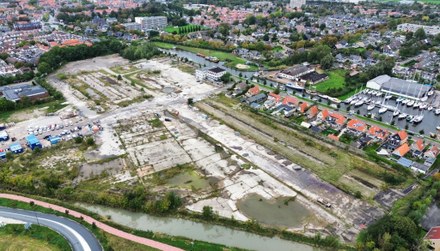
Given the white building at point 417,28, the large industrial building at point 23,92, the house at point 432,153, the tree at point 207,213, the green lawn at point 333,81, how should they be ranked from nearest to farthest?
the tree at point 207,213
the house at point 432,153
the large industrial building at point 23,92
the green lawn at point 333,81
the white building at point 417,28

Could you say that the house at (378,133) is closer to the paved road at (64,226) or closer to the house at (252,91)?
the house at (252,91)

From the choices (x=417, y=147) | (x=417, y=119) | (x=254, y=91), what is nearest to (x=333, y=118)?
(x=417, y=147)

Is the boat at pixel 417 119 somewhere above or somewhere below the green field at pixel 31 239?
above

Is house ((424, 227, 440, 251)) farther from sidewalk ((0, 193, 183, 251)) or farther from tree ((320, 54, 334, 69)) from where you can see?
tree ((320, 54, 334, 69))

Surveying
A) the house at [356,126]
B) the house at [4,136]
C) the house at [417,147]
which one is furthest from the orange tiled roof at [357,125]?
the house at [4,136]

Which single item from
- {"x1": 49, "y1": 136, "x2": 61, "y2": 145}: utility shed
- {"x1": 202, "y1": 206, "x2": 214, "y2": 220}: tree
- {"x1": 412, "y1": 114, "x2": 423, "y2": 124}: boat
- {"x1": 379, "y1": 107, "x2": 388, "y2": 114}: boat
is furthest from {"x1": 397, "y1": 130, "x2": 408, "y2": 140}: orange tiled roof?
{"x1": 49, "y1": 136, "x2": 61, "y2": 145}: utility shed

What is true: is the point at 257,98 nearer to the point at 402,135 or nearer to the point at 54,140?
the point at 402,135
